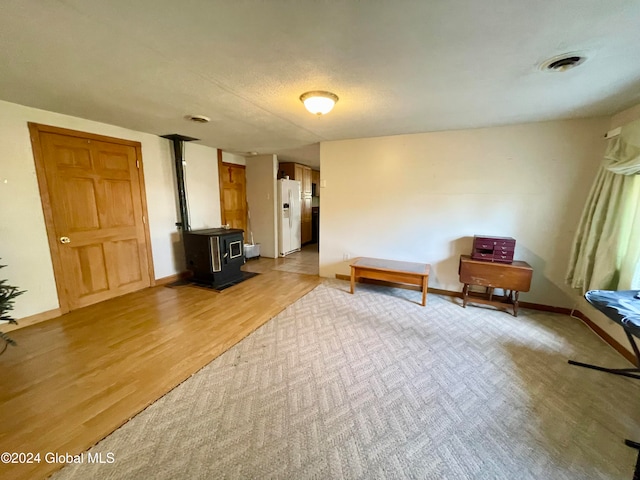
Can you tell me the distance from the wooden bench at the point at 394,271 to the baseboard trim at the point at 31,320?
3.68 m

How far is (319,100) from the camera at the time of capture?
2.14 meters

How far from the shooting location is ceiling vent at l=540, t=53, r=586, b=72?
61.8 inches

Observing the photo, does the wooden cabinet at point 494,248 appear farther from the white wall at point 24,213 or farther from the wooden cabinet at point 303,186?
the white wall at point 24,213

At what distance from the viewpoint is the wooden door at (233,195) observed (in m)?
5.16

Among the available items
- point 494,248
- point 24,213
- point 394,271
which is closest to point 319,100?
point 394,271

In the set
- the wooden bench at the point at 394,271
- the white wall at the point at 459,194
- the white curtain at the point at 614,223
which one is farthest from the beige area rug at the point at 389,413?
the white wall at the point at 459,194

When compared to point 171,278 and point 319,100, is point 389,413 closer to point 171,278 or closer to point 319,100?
point 319,100

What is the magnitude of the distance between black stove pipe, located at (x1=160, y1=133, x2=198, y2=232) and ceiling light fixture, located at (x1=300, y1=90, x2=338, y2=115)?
2646mm

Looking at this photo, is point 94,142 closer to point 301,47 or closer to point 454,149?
point 301,47

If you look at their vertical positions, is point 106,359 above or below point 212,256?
below

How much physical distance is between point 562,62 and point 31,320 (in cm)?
532

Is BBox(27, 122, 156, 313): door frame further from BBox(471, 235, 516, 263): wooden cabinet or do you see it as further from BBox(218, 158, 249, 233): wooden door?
BBox(471, 235, 516, 263): wooden cabinet

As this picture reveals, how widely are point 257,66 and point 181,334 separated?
99.9 inches

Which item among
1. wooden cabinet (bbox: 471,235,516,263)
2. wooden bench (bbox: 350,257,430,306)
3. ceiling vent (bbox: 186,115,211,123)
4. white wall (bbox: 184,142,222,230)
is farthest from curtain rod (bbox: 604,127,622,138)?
white wall (bbox: 184,142,222,230)
